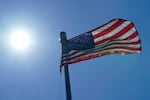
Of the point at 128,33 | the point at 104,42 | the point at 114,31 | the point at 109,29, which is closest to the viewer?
the point at 104,42

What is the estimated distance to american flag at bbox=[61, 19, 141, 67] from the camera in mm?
12166

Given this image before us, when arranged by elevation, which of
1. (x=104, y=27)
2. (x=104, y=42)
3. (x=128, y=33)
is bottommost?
(x=104, y=42)

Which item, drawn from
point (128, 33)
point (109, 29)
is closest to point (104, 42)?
point (109, 29)

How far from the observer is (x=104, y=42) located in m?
13.2

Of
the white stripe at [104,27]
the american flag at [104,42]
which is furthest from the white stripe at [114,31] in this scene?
the white stripe at [104,27]

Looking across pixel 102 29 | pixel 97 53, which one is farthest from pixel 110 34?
pixel 97 53

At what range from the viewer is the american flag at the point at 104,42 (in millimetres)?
12166

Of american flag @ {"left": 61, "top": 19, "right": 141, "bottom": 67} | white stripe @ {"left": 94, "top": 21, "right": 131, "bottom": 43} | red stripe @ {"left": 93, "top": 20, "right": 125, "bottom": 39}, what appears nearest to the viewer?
american flag @ {"left": 61, "top": 19, "right": 141, "bottom": 67}

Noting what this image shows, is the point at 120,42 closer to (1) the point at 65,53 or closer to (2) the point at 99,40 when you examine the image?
(2) the point at 99,40

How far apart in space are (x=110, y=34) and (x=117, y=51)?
83 centimetres

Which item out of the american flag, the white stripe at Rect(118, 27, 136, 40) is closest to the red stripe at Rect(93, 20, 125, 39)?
the american flag

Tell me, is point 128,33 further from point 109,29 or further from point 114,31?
point 109,29

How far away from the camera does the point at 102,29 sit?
43.8ft

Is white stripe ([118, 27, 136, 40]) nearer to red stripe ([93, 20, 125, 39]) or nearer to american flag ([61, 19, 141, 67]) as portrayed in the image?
american flag ([61, 19, 141, 67])
